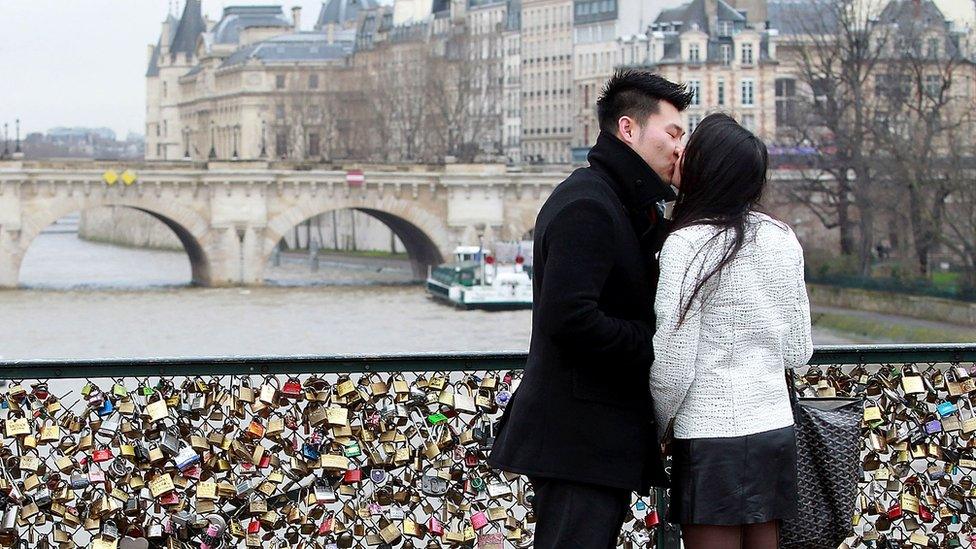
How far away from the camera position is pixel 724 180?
4.04m

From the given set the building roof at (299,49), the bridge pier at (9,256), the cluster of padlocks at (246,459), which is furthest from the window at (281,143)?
the cluster of padlocks at (246,459)

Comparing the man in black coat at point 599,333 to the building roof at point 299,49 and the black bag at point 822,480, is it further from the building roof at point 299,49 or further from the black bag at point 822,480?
the building roof at point 299,49

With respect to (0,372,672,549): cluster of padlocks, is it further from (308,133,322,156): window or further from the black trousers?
(308,133,322,156): window

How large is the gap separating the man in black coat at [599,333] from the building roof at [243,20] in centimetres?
10113

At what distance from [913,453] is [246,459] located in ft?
5.97

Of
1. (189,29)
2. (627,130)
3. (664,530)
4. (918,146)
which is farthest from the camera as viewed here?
(189,29)

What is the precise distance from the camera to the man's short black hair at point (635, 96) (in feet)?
13.6

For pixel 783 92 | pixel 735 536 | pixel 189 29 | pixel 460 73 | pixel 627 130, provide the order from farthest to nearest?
pixel 189 29, pixel 460 73, pixel 783 92, pixel 627 130, pixel 735 536

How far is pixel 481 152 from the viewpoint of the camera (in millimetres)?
68688

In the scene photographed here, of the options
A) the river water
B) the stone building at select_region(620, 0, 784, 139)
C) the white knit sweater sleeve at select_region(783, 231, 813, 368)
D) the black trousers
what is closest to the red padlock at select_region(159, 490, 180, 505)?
the black trousers

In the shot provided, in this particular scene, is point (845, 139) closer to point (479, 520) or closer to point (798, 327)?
point (479, 520)

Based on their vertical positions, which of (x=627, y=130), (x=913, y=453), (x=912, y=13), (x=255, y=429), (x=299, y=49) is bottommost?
(x=913, y=453)

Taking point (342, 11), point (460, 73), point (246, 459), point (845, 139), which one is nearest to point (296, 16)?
point (342, 11)

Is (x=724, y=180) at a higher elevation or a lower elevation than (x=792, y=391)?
higher
